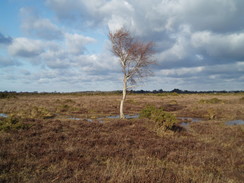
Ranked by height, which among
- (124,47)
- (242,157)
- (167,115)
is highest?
(124,47)

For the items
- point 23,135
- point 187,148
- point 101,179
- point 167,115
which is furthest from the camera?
point 167,115

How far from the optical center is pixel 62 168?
5.87 meters

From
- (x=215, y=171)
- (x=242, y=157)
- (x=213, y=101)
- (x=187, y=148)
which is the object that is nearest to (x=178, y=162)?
(x=215, y=171)

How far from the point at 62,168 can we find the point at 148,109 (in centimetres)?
1349

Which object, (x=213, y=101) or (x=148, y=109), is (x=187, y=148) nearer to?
(x=148, y=109)

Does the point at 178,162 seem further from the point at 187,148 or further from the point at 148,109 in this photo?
the point at 148,109

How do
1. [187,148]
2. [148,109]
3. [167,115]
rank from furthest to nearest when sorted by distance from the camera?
[148,109] → [167,115] → [187,148]

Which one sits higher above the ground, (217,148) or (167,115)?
(167,115)

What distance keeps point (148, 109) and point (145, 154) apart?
35.7 ft

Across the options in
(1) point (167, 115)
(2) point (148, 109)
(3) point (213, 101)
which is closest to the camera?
(1) point (167, 115)

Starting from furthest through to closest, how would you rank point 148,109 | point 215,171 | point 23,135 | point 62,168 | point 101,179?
point 148,109, point 23,135, point 215,171, point 62,168, point 101,179

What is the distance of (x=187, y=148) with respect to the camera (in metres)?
8.95

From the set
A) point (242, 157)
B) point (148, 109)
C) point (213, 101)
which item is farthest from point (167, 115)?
point (213, 101)

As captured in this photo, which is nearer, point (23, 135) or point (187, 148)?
point (187, 148)
